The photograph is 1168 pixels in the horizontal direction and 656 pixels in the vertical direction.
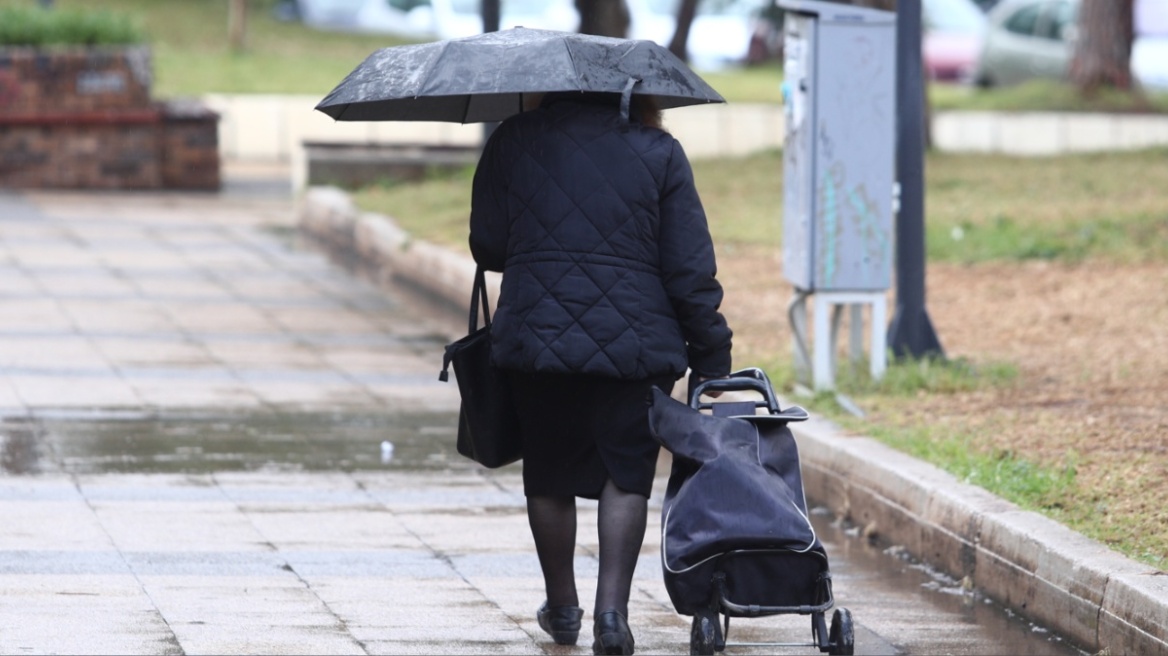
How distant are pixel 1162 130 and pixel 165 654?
1627 centimetres

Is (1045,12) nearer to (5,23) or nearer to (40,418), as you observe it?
(5,23)

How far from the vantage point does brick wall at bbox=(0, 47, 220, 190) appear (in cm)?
1762

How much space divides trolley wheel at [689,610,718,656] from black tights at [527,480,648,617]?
0.24 m

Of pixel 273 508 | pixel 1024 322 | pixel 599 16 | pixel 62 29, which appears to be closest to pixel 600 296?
pixel 273 508

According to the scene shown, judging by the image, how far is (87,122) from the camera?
17.7 m

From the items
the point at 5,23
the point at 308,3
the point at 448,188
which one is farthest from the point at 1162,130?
the point at 308,3

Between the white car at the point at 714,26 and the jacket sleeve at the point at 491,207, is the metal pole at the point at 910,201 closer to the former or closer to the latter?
the jacket sleeve at the point at 491,207

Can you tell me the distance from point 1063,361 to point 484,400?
14.5 ft

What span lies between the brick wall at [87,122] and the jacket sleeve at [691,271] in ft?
44.7

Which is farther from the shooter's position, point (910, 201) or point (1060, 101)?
point (1060, 101)

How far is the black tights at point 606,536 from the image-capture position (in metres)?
4.95

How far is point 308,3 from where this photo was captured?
34.4 meters

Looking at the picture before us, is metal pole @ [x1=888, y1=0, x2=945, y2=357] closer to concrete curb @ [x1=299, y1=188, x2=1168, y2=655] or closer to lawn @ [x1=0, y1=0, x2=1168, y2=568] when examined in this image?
lawn @ [x1=0, y1=0, x2=1168, y2=568]

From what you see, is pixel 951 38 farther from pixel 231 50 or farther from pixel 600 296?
pixel 600 296
